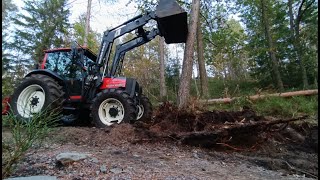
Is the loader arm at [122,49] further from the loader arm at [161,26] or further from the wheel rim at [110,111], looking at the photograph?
the wheel rim at [110,111]

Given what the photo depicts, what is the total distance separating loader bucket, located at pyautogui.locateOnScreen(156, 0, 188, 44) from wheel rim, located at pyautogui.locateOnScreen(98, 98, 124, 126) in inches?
83.0

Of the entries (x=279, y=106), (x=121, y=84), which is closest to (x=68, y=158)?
(x=121, y=84)

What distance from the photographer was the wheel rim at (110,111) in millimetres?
5695

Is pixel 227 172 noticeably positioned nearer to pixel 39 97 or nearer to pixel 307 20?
pixel 39 97

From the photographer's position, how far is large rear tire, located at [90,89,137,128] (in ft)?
18.0

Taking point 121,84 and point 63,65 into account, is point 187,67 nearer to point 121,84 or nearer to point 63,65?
point 121,84

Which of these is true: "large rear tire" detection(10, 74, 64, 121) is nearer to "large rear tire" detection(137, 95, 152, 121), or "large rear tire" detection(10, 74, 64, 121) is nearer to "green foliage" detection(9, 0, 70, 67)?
"large rear tire" detection(137, 95, 152, 121)

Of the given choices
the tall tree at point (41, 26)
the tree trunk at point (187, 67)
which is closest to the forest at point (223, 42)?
the tall tree at point (41, 26)

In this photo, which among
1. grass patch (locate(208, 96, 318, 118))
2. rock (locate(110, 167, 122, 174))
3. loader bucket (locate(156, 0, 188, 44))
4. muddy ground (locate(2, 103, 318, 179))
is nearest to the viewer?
rock (locate(110, 167, 122, 174))

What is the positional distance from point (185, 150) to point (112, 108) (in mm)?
2396

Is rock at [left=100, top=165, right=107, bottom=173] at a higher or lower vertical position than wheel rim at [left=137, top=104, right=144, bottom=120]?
lower

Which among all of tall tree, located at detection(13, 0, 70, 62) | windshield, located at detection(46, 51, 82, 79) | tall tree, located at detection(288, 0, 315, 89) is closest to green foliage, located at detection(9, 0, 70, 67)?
tall tree, located at detection(13, 0, 70, 62)

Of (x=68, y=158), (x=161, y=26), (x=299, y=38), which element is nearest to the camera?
(x=68, y=158)

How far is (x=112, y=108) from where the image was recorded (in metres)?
5.73
